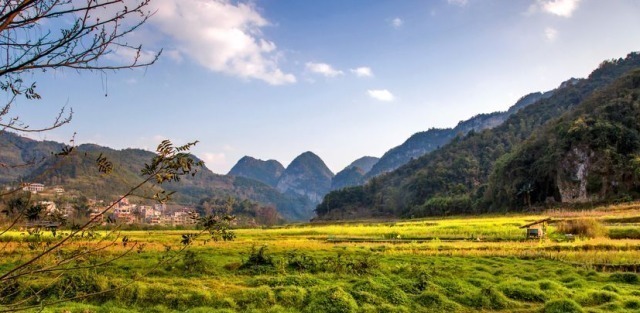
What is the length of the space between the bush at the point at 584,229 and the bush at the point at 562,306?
2156 cm

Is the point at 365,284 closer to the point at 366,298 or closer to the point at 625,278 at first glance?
the point at 366,298

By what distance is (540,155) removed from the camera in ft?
297

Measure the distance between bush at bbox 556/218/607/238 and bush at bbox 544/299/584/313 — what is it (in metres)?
21.6

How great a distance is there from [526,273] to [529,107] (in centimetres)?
17502

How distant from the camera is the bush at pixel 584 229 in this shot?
1240 inches

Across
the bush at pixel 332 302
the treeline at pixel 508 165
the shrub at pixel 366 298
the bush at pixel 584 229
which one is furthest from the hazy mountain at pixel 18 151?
the treeline at pixel 508 165

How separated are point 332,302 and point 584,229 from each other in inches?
1044

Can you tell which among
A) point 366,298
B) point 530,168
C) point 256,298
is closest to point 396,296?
point 366,298

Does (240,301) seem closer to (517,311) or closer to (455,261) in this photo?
(517,311)

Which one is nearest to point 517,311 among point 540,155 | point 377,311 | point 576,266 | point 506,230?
point 377,311

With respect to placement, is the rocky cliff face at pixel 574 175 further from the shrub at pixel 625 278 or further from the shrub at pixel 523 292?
the shrub at pixel 523 292

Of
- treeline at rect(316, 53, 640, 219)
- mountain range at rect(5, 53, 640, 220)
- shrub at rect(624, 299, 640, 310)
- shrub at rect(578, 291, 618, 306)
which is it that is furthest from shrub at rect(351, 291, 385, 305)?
treeline at rect(316, 53, 640, 219)

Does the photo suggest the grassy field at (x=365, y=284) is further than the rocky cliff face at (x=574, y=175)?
No

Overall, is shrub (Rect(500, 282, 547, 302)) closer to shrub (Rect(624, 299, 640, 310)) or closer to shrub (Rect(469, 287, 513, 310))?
shrub (Rect(469, 287, 513, 310))
